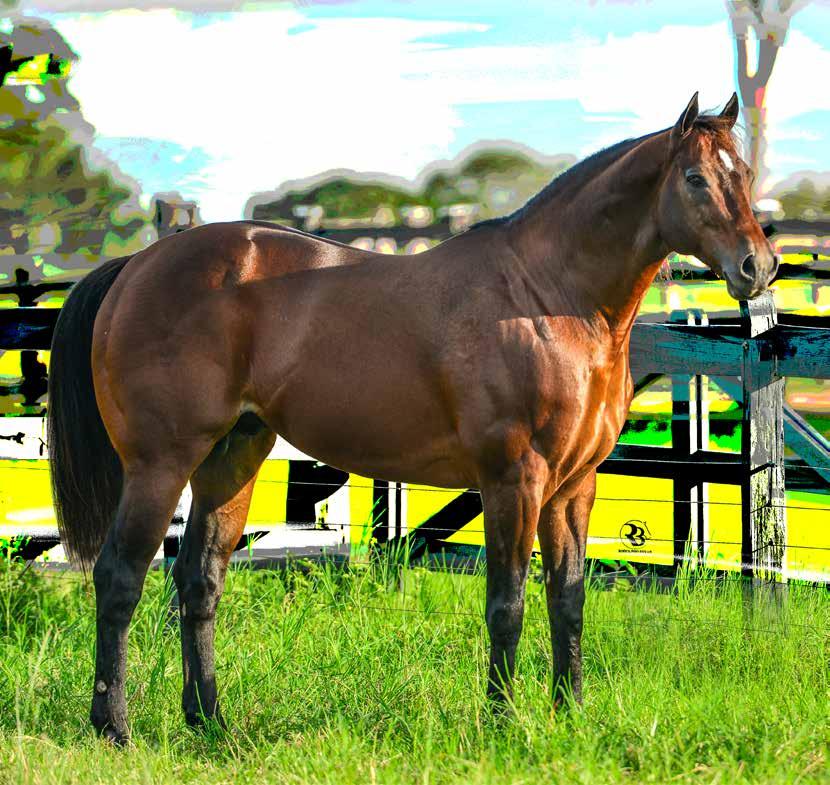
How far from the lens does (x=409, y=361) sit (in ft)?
13.7

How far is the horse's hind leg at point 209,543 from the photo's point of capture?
4.52 metres

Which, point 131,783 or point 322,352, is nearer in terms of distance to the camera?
point 131,783

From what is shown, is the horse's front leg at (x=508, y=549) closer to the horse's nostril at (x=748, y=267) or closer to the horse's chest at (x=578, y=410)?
the horse's chest at (x=578, y=410)

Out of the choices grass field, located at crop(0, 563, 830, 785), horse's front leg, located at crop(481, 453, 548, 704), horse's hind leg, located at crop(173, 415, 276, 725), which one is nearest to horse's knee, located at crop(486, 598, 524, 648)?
horse's front leg, located at crop(481, 453, 548, 704)

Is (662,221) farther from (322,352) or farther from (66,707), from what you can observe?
(66,707)

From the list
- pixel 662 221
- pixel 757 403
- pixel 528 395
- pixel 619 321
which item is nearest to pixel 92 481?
pixel 528 395

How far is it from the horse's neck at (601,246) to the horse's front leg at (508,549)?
2.27ft

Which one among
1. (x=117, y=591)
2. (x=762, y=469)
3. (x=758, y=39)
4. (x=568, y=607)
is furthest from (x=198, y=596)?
(x=758, y=39)

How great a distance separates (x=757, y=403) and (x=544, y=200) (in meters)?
1.96

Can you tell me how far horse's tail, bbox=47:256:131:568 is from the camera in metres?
4.77

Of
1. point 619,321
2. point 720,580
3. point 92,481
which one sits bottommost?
point 720,580

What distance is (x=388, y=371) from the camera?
420 cm

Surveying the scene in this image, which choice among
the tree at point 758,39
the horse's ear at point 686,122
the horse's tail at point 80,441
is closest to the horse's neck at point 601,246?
the horse's ear at point 686,122

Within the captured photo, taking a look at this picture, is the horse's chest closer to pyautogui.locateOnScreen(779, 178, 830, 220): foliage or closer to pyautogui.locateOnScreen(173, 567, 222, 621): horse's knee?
pyautogui.locateOnScreen(173, 567, 222, 621): horse's knee
